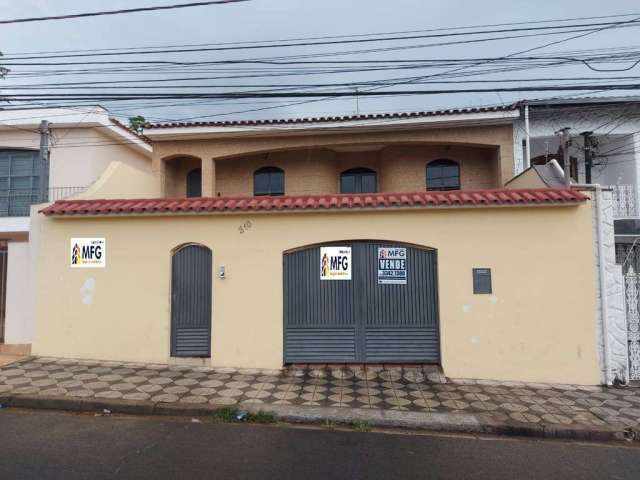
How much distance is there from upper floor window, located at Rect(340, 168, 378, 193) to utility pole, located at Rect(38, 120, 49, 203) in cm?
864

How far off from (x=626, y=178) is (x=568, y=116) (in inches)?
89.9

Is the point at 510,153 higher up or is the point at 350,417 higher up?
the point at 510,153

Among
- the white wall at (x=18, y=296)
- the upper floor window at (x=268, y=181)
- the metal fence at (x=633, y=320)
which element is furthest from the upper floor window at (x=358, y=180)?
the white wall at (x=18, y=296)

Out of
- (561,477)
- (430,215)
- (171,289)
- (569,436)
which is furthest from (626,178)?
(171,289)

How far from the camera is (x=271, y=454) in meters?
3.66

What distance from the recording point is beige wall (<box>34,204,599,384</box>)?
19.3ft

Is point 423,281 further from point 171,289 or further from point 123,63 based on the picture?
point 123,63

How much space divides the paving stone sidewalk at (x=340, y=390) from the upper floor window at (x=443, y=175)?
249 inches

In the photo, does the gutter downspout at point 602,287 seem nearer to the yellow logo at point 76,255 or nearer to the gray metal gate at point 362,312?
the gray metal gate at point 362,312

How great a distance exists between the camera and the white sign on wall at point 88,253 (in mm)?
6719

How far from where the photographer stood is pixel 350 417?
4.46 metres

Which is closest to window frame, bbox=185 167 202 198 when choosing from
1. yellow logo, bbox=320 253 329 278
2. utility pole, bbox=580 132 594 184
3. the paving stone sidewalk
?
the paving stone sidewalk

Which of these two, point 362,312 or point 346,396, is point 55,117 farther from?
point 346,396

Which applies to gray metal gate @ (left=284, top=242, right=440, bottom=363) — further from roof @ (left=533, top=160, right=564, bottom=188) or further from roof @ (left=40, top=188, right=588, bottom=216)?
roof @ (left=533, top=160, right=564, bottom=188)
